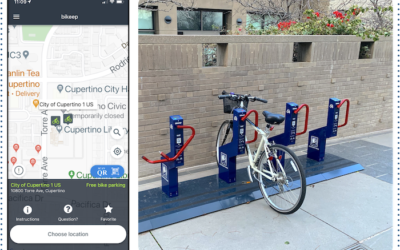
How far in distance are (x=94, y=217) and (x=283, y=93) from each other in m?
4.67

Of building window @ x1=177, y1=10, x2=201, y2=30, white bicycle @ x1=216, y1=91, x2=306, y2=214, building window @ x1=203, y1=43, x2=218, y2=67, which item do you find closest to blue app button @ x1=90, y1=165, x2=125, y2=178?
white bicycle @ x1=216, y1=91, x2=306, y2=214

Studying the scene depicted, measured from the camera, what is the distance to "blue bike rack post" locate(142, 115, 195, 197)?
11.7ft

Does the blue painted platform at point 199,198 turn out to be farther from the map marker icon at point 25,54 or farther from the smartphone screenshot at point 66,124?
the map marker icon at point 25,54

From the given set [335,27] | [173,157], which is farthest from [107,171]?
[335,27]

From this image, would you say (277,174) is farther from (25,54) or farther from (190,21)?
(190,21)

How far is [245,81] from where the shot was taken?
5098 millimetres

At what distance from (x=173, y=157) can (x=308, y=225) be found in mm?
1613

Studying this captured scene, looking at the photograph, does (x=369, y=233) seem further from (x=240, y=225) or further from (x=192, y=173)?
(x=192, y=173)

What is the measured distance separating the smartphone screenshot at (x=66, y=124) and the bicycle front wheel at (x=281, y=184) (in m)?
2.42

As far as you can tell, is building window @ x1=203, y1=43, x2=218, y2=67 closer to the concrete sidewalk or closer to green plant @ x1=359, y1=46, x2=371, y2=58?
the concrete sidewalk

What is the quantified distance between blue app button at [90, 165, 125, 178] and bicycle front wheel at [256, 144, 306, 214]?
238 centimetres

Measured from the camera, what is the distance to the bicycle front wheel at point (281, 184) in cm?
347

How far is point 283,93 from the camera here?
5574 mm

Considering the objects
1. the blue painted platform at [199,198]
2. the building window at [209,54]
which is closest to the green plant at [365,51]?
the blue painted platform at [199,198]
